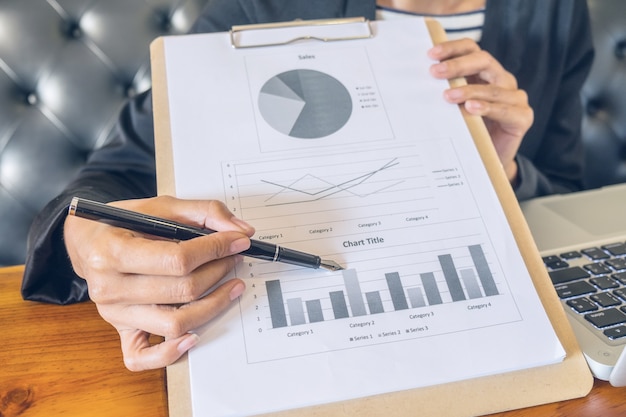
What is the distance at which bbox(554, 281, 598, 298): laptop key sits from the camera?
0.55 meters

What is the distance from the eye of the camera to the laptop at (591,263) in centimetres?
49

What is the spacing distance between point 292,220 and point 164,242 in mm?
104

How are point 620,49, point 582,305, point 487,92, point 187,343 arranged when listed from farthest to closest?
point 620,49 → point 487,92 → point 582,305 → point 187,343

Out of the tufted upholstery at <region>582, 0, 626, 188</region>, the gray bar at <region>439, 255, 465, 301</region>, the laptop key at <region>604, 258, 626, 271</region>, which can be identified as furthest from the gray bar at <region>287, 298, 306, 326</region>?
the tufted upholstery at <region>582, 0, 626, 188</region>

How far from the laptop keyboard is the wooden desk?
2.3 inches

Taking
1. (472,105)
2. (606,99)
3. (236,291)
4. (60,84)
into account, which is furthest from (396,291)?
(606,99)

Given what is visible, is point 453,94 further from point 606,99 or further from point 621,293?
point 606,99

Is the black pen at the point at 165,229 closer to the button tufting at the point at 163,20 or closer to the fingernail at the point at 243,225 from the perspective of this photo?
the fingernail at the point at 243,225

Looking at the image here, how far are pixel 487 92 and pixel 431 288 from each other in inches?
10.3

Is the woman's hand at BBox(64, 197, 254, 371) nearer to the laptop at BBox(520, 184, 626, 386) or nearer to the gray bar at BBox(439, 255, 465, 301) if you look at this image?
the gray bar at BBox(439, 255, 465, 301)

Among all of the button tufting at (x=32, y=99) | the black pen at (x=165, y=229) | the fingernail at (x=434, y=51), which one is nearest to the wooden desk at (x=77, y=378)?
the black pen at (x=165, y=229)

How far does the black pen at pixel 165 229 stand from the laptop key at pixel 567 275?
0.22m

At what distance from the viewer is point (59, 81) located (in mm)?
920

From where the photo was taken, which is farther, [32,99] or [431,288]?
[32,99]
